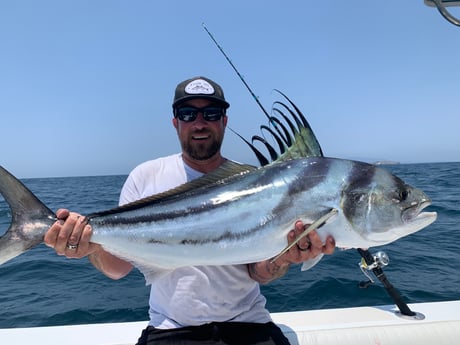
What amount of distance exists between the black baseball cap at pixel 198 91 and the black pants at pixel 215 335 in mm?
1840

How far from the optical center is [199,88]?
3172 millimetres

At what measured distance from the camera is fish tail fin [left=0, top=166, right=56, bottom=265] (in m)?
2.34

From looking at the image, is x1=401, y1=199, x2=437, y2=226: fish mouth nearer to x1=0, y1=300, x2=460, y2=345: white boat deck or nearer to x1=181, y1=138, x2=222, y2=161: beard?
x1=181, y1=138, x2=222, y2=161: beard

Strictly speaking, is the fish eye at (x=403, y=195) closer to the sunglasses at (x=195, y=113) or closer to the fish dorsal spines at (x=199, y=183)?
the fish dorsal spines at (x=199, y=183)

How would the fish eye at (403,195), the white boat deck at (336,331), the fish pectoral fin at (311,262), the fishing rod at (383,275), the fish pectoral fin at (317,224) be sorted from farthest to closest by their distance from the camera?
the fishing rod at (383,275)
the white boat deck at (336,331)
the fish pectoral fin at (311,262)
the fish eye at (403,195)
the fish pectoral fin at (317,224)

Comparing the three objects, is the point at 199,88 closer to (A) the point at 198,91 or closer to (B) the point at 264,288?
(A) the point at 198,91

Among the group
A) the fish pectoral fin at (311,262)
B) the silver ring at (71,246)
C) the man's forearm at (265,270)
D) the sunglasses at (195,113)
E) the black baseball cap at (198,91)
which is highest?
the black baseball cap at (198,91)

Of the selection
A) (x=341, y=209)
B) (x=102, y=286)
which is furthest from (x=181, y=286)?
(x=102, y=286)

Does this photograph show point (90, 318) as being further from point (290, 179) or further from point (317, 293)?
point (290, 179)

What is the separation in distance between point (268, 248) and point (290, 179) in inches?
18.4

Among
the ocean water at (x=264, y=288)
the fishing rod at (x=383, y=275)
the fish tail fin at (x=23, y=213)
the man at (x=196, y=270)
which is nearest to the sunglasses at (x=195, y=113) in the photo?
the man at (x=196, y=270)

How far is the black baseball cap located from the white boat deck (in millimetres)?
2312

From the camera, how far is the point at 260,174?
247 cm

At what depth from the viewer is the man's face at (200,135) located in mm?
3182
